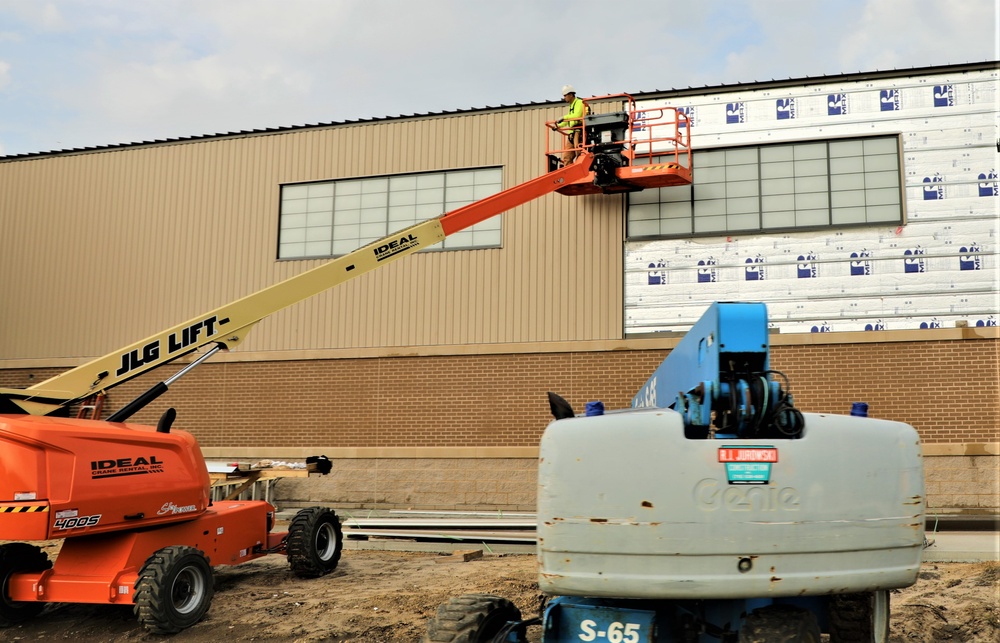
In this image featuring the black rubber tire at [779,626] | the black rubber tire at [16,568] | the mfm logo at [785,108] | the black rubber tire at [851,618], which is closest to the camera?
the black rubber tire at [779,626]

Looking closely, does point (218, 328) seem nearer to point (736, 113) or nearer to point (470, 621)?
point (470, 621)

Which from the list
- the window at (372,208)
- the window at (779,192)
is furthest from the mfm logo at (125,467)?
the window at (779,192)

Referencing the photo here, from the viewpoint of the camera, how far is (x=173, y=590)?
8.54m

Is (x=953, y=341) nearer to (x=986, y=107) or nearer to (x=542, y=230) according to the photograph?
(x=986, y=107)

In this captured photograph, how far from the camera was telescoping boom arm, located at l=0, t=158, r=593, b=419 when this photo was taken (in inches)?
356

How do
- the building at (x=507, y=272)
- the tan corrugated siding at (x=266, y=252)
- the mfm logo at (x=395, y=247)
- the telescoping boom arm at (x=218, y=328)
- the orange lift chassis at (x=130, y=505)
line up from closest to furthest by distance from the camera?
the orange lift chassis at (x=130, y=505)
the telescoping boom arm at (x=218, y=328)
the mfm logo at (x=395, y=247)
the building at (x=507, y=272)
the tan corrugated siding at (x=266, y=252)

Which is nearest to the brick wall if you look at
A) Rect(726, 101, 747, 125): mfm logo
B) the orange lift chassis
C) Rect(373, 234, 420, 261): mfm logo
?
Rect(726, 101, 747, 125): mfm logo

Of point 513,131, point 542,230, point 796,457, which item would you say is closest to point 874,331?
point 542,230

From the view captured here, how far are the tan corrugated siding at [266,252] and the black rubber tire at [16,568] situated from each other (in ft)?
34.6

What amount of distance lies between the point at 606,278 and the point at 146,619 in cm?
1198

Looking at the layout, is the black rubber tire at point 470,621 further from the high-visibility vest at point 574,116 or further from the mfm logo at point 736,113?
the mfm logo at point 736,113

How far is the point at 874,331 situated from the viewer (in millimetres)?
16766

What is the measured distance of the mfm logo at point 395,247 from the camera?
11.8 meters

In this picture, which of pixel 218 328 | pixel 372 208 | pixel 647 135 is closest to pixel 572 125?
pixel 647 135
